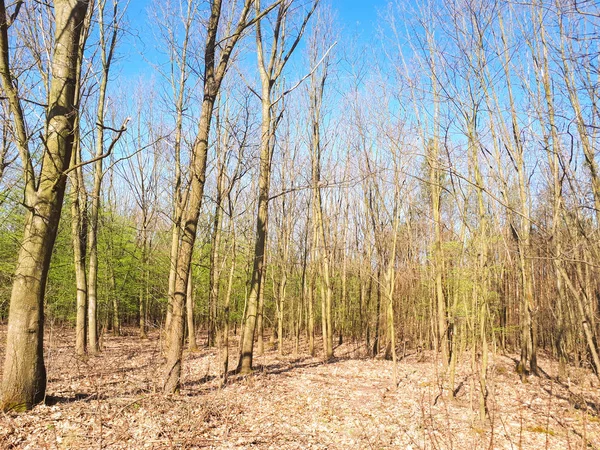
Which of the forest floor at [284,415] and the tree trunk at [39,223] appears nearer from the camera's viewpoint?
the forest floor at [284,415]

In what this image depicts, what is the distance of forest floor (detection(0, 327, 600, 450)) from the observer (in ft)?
12.9

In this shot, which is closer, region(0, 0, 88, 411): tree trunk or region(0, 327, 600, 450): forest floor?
region(0, 327, 600, 450): forest floor

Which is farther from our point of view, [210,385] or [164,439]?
[210,385]

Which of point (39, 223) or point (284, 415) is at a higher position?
point (39, 223)

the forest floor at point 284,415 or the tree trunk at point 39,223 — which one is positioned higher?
the tree trunk at point 39,223

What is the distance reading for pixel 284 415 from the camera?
18.8 feet

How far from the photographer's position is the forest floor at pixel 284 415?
155 inches

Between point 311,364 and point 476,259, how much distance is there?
681 cm

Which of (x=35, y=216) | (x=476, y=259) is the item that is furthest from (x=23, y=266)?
(x=476, y=259)

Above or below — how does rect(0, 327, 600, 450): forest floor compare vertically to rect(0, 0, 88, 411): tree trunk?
below

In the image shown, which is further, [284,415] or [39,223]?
[284,415]

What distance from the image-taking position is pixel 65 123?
15.1 feet

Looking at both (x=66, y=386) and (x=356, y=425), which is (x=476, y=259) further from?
(x=66, y=386)

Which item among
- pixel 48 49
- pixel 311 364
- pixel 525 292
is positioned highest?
pixel 48 49
